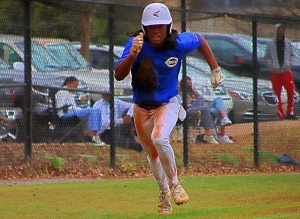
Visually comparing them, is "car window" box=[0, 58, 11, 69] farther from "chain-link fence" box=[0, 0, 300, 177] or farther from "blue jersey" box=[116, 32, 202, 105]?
"blue jersey" box=[116, 32, 202, 105]

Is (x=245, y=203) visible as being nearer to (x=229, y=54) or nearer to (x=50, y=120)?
(x=50, y=120)

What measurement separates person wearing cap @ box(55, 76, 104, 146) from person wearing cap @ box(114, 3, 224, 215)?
5477mm

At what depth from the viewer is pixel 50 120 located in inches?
503

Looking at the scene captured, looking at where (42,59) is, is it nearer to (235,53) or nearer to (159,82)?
(235,53)

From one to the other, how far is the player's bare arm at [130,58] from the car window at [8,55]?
5.57 metres

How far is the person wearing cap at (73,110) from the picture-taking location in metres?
12.9

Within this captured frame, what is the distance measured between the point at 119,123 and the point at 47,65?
189 centimetres

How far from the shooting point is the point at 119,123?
13.6 m

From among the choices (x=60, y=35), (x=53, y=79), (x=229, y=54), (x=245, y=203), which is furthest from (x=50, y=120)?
(x=245, y=203)

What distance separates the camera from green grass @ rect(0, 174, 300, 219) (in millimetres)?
7645

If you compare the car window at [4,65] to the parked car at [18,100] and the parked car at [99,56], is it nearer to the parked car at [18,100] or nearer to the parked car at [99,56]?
the parked car at [18,100]

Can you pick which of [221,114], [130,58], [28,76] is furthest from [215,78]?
[221,114]

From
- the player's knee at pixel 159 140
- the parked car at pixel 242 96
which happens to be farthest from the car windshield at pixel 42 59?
the player's knee at pixel 159 140

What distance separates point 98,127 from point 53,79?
1315mm
